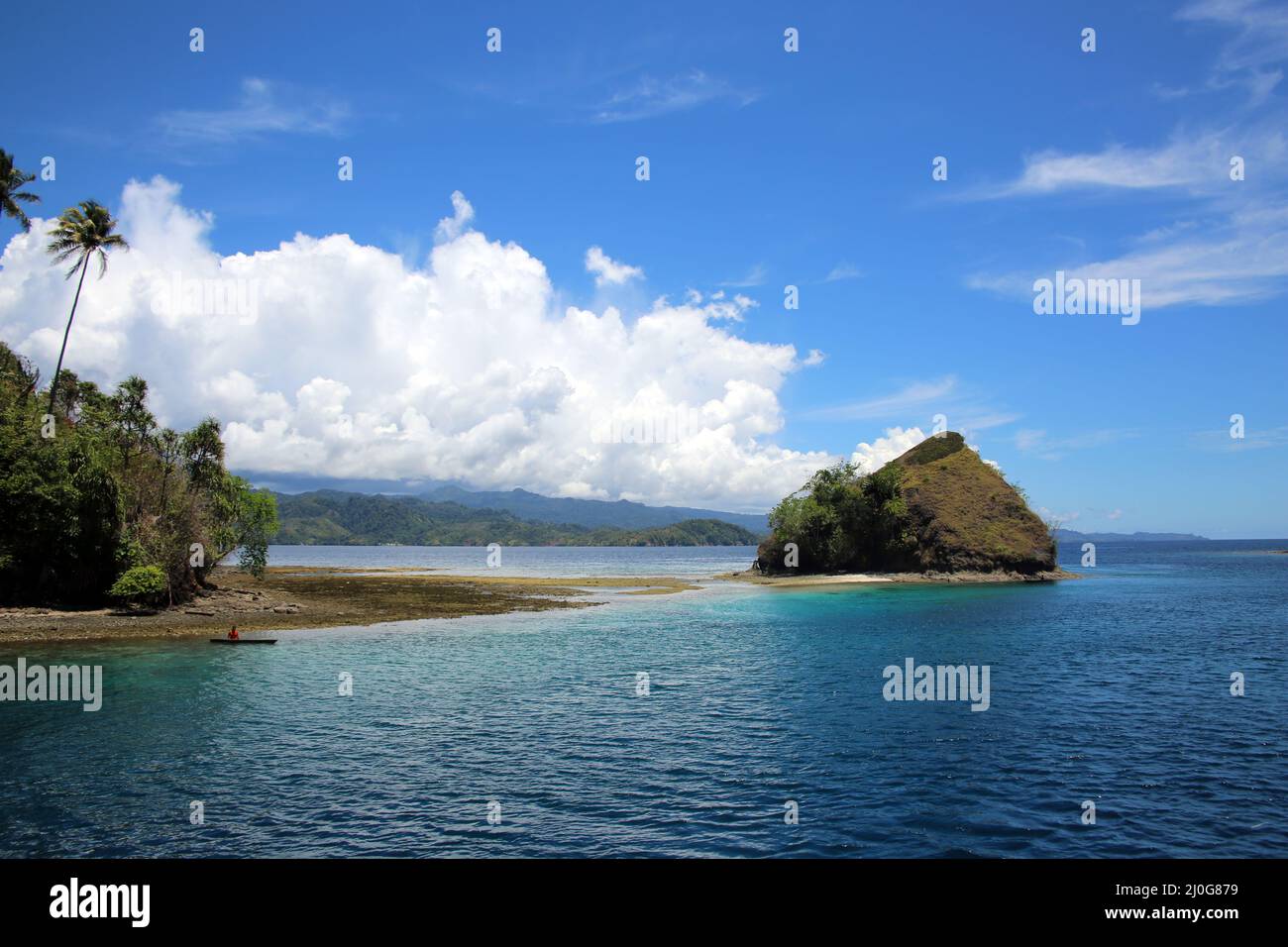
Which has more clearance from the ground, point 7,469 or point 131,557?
point 7,469

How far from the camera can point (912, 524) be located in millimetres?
132875

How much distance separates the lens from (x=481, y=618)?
238 feet

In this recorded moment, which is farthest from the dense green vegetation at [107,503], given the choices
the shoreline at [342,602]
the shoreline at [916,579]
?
the shoreline at [916,579]

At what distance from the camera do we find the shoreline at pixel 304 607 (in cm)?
5556

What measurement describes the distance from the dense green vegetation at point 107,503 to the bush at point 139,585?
0.08m

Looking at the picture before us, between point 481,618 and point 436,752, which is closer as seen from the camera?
point 436,752

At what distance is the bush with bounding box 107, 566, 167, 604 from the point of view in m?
62.3

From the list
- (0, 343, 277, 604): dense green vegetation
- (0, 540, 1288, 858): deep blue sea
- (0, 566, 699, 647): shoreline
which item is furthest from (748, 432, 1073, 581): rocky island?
(0, 343, 277, 604): dense green vegetation

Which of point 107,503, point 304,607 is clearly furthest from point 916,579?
point 107,503

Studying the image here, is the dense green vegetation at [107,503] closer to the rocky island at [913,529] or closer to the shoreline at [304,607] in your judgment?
the shoreline at [304,607]

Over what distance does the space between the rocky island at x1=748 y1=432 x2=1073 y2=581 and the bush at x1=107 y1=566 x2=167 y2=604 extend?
9650 centimetres

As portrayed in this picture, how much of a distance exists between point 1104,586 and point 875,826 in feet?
358
